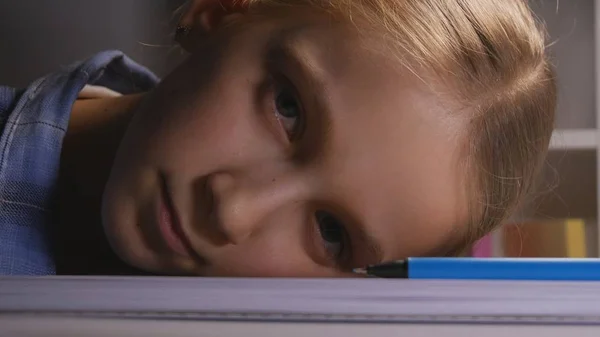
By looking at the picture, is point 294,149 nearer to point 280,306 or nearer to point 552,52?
point 280,306

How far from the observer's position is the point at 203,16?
59cm

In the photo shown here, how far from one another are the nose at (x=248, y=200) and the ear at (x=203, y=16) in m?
0.19

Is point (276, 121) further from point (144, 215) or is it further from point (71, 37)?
point (71, 37)

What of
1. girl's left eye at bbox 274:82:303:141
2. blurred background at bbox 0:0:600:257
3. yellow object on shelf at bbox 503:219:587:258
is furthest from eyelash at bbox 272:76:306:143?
yellow object on shelf at bbox 503:219:587:258

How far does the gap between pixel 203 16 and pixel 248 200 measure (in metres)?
0.23

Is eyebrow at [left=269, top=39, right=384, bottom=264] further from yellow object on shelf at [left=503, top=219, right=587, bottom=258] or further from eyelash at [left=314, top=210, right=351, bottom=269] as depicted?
yellow object on shelf at [left=503, top=219, right=587, bottom=258]

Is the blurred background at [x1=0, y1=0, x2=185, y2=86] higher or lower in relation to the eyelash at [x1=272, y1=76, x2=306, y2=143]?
higher

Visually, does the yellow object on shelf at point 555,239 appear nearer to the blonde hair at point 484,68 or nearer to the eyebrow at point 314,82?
the blonde hair at point 484,68

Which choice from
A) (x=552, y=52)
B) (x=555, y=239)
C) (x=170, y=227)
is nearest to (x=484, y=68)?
(x=170, y=227)

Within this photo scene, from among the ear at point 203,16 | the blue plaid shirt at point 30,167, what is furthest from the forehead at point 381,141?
the blue plaid shirt at point 30,167

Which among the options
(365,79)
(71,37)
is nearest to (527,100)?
(365,79)

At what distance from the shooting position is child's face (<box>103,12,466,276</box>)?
441mm

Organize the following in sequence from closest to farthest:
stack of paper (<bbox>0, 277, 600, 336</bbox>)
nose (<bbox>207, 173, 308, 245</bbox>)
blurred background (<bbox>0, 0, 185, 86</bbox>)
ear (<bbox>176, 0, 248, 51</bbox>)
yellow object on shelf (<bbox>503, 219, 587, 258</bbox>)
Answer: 1. stack of paper (<bbox>0, 277, 600, 336</bbox>)
2. nose (<bbox>207, 173, 308, 245</bbox>)
3. ear (<bbox>176, 0, 248, 51</bbox>)
4. blurred background (<bbox>0, 0, 185, 86</bbox>)
5. yellow object on shelf (<bbox>503, 219, 587, 258</bbox>)

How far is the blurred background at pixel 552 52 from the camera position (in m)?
0.91
